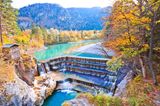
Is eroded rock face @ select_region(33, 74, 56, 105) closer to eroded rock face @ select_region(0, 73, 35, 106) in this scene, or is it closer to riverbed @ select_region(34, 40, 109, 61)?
eroded rock face @ select_region(0, 73, 35, 106)

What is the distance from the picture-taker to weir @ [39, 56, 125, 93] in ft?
78.7

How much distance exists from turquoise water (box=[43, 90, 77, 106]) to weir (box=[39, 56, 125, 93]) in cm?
268

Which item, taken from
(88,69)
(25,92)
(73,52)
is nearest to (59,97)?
(25,92)

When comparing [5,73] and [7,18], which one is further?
[7,18]

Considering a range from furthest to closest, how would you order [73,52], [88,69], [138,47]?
[73,52] < [88,69] < [138,47]

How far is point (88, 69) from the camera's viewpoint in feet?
92.0

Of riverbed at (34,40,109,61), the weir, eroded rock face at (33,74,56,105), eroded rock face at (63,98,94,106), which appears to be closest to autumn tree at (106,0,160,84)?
eroded rock face at (63,98,94,106)

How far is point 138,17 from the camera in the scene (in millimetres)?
11625

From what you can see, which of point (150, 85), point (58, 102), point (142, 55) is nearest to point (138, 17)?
point (142, 55)

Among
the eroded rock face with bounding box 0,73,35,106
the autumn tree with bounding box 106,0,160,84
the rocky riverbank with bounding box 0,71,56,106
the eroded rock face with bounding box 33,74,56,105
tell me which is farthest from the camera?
the eroded rock face with bounding box 33,74,56,105

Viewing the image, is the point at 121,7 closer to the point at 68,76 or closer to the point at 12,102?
the point at 12,102

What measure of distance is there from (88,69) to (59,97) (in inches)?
297

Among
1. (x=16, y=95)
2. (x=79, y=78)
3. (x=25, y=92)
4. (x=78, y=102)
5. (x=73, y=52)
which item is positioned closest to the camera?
(x=78, y=102)

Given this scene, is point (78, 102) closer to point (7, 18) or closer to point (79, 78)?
point (79, 78)
